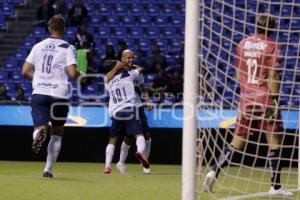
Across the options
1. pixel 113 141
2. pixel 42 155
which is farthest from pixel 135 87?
pixel 42 155

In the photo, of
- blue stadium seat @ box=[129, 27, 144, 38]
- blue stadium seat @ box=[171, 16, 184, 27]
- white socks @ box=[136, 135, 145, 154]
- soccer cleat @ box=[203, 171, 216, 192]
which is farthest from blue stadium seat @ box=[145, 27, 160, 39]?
soccer cleat @ box=[203, 171, 216, 192]

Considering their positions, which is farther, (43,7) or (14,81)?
(43,7)

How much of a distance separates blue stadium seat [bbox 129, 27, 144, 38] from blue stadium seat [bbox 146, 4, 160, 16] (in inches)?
24.2

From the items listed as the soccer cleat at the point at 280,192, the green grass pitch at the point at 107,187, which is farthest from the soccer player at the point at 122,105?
the soccer cleat at the point at 280,192

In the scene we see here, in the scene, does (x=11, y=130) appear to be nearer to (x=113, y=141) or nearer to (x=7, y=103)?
(x=7, y=103)

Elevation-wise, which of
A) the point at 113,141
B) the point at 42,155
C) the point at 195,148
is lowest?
the point at 42,155

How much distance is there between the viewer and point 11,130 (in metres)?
15.8

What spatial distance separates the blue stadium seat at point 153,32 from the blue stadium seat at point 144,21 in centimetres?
21

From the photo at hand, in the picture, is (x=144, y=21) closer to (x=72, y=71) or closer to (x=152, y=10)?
(x=152, y=10)

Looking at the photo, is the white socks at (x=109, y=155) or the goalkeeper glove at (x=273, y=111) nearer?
the goalkeeper glove at (x=273, y=111)

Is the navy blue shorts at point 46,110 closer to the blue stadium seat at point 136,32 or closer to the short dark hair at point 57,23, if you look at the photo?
the short dark hair at point 57,23

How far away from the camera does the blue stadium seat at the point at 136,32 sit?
74.1 feet

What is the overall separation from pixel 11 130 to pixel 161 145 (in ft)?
9.05

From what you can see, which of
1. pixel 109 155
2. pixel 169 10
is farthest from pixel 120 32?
pixel 109 155
